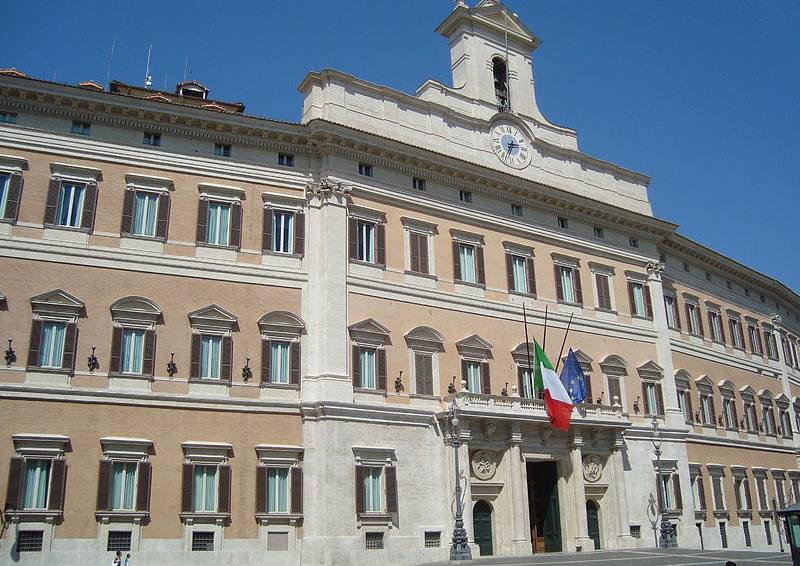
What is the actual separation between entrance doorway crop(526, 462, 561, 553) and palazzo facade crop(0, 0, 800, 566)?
0.39ft

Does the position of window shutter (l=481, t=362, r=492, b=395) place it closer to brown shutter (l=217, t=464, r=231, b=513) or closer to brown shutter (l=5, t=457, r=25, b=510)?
brown shutter (l=217, t=464, r=231, b=513)

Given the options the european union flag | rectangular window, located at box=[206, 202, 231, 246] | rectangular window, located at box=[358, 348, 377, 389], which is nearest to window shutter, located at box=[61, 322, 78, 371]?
rectangular window, located at box=[206, 202, 231, 246]

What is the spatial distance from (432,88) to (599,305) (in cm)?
1238

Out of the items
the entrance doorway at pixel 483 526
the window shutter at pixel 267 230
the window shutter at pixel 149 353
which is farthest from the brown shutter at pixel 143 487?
the entrance doorway at pixel 483 526

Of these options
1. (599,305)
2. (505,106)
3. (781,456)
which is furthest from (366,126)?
(781,456)

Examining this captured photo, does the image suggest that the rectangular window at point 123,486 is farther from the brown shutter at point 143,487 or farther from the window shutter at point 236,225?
the window shutter at point 236,225

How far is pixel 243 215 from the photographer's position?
29297 mm

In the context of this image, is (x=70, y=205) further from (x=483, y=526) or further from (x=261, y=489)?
(x=483, y=526)

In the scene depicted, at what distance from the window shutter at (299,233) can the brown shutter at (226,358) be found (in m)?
4.25

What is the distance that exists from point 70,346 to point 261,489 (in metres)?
7.46

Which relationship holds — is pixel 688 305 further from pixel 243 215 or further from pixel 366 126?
pixel 243 215

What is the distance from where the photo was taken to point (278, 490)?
26.8 m

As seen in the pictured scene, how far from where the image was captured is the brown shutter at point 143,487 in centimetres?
2465

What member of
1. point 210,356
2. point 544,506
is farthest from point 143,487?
point 544,506
